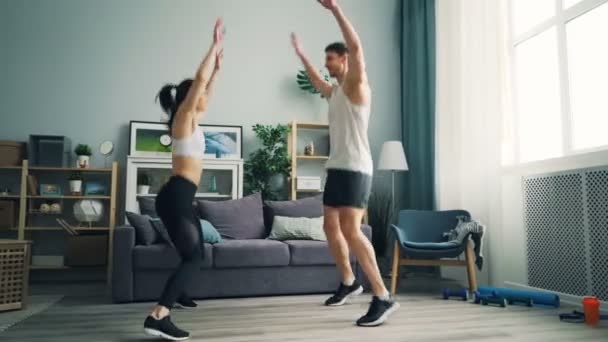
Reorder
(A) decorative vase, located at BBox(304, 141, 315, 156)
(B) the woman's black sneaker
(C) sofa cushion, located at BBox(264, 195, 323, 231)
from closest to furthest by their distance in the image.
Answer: (B) the woman's black sneaker
(C) sofa cushion, located at BBox(264, 195, 323, 231)
(A) decorative vase, located at BBox(304, 141, 315, 156)

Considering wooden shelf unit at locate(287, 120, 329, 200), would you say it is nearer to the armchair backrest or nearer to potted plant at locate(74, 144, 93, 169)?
the armchair backrest

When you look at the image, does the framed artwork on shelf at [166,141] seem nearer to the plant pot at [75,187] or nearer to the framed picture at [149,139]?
the framed picture at [149,139]

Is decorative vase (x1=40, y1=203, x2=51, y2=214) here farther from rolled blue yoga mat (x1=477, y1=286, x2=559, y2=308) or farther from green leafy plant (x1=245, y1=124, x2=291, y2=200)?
rolled blue yoga mat (x1=477, y1=286, x2=559, y2=308)

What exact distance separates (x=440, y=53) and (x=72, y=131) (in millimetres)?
3775

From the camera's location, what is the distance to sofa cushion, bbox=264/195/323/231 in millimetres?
4070

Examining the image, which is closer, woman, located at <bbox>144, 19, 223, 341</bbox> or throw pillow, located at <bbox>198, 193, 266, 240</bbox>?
woman, located at <bbox>144, 19, 223, 341</bbox>

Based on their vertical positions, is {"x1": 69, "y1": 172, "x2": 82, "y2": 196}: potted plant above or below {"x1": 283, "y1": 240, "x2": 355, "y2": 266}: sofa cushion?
above

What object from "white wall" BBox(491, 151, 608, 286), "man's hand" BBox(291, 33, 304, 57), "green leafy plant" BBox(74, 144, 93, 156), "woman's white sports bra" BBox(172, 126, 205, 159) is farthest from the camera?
"green leafy plant" BBox(74, 144, 93, 156)

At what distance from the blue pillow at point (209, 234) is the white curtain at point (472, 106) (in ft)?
7.11

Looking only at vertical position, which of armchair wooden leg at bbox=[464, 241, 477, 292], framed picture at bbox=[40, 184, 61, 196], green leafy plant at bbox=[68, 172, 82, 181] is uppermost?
green leafy plant at bbox=[68, 172, 82, 181]

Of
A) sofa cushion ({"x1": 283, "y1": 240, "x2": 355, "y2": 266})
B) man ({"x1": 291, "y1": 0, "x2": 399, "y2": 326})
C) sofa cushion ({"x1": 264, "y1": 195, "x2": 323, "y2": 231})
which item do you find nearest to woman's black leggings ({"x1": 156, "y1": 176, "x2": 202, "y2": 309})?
man ({"x1": 291, "y1": 0, "x2": 399, "y2": 326})

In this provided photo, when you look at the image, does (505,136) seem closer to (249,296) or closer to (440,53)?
(440,53)

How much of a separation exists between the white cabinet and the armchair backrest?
171 cm

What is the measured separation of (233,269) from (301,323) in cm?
101
